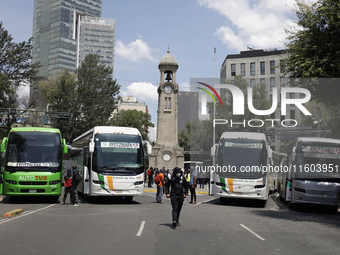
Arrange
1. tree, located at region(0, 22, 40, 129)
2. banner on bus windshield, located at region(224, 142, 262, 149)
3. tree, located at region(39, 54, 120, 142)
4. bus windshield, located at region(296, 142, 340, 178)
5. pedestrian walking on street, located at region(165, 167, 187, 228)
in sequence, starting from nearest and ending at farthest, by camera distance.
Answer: pedestrian walking on street, located at region(165, 167, 187, 228) < bus windshield, located at region(296, 142, 340, 178) < banner on bus windshield, located at region(224, 142, 262, 149) < tree, located at region(0, 22, 40, 129) < tree, located at region(39, 54, 120, 142)

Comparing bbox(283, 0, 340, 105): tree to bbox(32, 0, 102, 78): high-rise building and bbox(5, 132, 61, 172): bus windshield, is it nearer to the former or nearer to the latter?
bbox(5, 132, 61, 172): bus windshield

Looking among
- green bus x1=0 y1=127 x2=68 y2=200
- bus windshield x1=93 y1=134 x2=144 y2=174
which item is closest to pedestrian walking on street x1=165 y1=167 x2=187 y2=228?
bus windshield x1=93 y1=134 x2=144 y2=174

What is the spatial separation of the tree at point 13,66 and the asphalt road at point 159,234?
28555mm

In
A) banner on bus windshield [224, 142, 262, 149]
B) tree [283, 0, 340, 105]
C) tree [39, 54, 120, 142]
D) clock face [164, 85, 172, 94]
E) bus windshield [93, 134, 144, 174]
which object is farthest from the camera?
clock face [164, 85, 172, 94]

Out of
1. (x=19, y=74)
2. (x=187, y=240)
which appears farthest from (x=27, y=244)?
(x=19, y=74)

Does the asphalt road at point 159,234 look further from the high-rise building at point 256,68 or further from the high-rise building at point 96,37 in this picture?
the high-rise building at point 96,37

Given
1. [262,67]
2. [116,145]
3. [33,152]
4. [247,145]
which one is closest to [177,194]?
[116,145]

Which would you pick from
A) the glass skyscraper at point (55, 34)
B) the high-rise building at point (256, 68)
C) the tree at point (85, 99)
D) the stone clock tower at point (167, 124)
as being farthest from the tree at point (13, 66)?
the glass skyscraper at point (55, 34)

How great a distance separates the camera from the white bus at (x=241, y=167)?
17766 millimetres

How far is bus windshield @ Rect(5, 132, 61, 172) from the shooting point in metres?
17.3

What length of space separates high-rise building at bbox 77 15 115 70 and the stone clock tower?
124 m

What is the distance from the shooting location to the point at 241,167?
714 inches

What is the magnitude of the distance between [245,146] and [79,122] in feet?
102

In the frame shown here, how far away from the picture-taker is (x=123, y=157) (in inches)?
700
